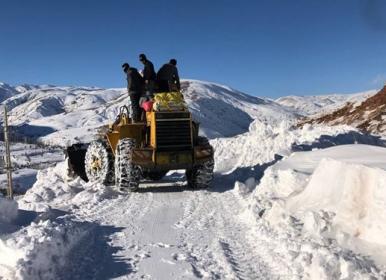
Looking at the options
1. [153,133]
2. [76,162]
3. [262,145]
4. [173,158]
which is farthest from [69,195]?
[262,145]

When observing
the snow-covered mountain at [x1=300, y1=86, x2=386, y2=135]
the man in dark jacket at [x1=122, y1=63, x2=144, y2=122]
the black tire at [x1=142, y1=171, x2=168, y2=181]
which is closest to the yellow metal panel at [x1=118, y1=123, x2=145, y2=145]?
the man in dark jacket at [x1=122, y1=63, x2=144, y2=122]

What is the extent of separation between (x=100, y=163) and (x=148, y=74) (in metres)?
2.74

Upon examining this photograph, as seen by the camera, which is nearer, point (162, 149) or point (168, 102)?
point (162, 149)

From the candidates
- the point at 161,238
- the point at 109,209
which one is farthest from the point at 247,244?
the point at 109,209

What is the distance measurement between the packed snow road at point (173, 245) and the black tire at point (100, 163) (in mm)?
2989

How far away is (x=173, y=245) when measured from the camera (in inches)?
287

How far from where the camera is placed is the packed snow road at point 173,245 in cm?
602

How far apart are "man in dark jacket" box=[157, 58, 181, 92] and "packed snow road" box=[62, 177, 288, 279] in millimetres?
4048

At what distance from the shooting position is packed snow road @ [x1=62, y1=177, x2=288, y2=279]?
602 cm

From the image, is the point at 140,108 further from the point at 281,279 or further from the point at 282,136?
the point at 281,279

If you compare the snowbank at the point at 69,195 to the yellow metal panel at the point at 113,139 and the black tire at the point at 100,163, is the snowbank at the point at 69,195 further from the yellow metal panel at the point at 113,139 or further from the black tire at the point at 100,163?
the yellow metal panel at the point at 113,139

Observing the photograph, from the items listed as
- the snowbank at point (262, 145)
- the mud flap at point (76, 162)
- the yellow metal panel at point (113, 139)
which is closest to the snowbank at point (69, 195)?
the yellow metal panel at point (113, 139)

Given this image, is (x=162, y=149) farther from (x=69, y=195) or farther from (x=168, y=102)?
(x=69, y=195)

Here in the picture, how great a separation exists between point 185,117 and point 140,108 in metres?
1.52
